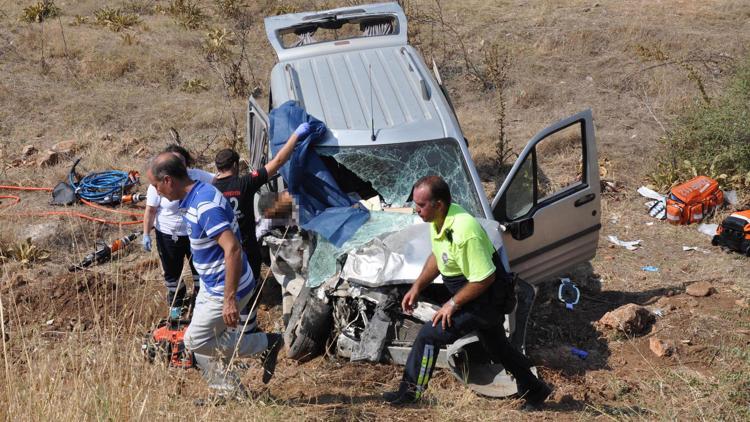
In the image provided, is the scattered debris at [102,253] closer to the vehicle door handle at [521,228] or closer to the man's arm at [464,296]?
the vehicle door handle at [521,228]

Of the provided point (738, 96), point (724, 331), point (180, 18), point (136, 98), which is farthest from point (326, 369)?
point (180, 18)

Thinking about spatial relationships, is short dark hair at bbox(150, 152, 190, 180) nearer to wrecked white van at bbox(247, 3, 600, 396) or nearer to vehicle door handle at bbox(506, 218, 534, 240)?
→ wrecked white van at bbox(247, 3, 600, 396)

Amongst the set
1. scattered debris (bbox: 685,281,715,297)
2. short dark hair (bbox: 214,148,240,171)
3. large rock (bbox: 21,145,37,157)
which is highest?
short dark hair (bbox: 214,148,240,171)

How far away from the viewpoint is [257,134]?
6.90 metres

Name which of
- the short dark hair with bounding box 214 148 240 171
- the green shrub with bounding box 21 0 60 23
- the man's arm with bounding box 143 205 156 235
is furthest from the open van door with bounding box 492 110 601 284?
the green shrub with bounding box 21 0 60 23

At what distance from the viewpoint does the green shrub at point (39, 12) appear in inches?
566

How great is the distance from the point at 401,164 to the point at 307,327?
4.87 feet

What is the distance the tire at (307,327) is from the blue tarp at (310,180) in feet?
1.92

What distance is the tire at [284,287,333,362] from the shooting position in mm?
5223

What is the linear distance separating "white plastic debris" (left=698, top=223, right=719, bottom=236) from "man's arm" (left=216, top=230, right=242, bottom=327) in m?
5.60

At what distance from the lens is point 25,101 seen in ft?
37.8

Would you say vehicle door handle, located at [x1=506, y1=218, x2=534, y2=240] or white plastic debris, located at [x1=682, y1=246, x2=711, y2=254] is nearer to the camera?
vehicle door handle, located at [x1=506, y1=218, x2=534, y2=240]

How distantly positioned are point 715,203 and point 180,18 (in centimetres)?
1069

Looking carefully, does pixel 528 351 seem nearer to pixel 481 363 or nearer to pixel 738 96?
pixel 481 363
